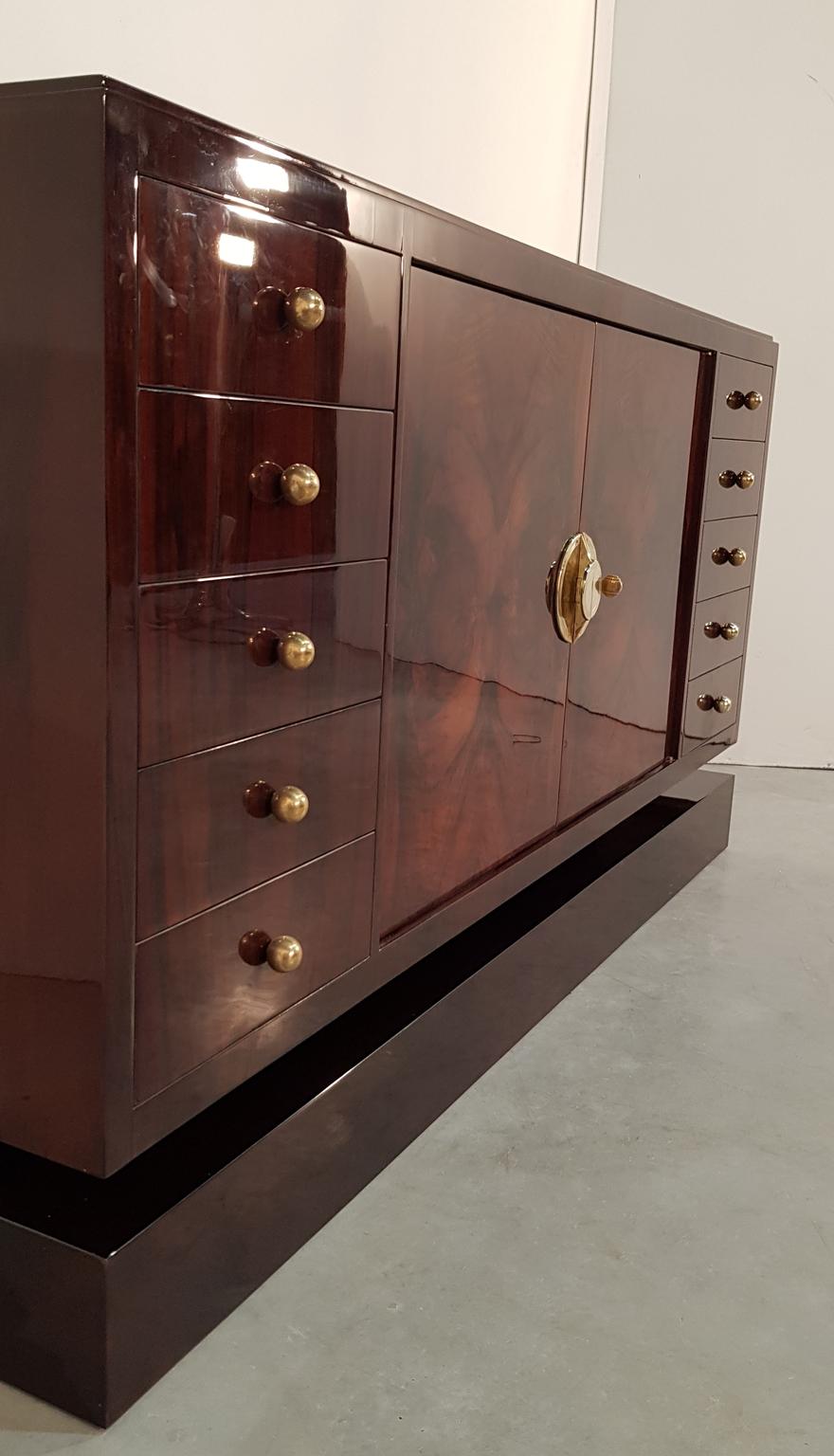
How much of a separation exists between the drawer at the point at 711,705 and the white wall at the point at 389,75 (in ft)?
3.48

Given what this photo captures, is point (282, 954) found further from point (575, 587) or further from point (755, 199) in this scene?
point (755, 199)

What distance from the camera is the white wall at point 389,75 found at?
1614mm

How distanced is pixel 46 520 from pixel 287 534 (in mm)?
236

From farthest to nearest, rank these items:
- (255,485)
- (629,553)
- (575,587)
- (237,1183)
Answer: (629,553), (575,587), (237,1183), (255,485)

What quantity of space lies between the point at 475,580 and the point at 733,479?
1.02 metres

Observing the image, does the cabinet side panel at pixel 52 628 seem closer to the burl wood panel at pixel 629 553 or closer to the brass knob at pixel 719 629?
the burl wood panel at pixel 629 553

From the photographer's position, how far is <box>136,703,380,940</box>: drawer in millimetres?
1021

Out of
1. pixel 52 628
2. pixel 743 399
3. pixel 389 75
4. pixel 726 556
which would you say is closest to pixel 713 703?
pixel 726 556

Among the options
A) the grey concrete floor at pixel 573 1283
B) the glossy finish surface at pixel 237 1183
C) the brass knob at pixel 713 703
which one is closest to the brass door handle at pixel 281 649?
the glossy finish surface at pixel 237 1183

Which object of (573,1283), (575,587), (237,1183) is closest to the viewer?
(237,1183)

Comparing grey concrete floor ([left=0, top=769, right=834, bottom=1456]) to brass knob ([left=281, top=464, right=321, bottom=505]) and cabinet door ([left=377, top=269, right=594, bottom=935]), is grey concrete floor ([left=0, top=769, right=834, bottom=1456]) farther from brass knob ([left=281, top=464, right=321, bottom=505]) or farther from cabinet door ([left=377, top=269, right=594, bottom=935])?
brass knob ([left=281, top=464, right=321, bottom=505])

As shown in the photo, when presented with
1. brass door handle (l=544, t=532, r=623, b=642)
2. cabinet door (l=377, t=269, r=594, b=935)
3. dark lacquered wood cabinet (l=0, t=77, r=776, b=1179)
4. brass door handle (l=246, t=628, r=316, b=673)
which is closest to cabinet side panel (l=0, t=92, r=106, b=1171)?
dark lacquered wood cabinet (l=0, t=77, r=776, b=1179)

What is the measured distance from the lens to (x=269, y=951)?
1.16m

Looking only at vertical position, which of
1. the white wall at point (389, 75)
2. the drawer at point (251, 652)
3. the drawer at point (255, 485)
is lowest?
the drawer at point (251, 652)
